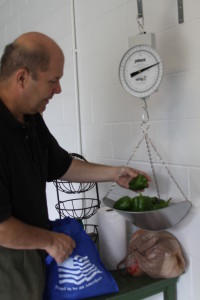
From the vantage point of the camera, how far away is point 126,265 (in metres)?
1.56

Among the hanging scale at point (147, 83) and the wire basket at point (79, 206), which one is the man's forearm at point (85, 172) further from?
the wire basket at point (79, 206)

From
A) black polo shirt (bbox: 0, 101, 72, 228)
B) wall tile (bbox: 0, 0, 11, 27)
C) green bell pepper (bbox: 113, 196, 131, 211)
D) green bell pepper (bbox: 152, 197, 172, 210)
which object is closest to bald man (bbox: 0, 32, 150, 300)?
black polo shirt (bbox: 0, 101, 72, 228)

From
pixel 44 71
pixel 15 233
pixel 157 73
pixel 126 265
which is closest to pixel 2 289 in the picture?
pixel 15 233

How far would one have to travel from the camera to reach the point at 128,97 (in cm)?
176

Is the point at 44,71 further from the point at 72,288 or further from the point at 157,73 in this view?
the point at 72,288

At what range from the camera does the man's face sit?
1.28 meters

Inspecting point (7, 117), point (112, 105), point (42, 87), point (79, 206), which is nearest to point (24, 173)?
point (7, 117)

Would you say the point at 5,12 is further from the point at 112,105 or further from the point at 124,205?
the point at 124,205

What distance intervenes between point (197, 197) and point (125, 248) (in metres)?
0.42

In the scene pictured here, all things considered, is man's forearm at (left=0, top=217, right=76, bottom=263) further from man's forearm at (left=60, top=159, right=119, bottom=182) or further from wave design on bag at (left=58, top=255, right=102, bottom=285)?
man's forearm at (left=60, top=159, right=119, bottom=182)

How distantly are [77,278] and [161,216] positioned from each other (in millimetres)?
378

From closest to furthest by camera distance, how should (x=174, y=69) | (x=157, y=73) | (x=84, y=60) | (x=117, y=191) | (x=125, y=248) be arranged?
(x=157, y=73) < (x=174, y=69) < (x=125, y=248) < (x=117, y=191) < (x=84, y=60)

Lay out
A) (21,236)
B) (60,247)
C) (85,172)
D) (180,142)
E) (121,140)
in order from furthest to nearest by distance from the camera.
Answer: (121,140) < (85,172) < (180,142) < (60,247) < (21,236)

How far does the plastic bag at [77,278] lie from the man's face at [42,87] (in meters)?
0.55
